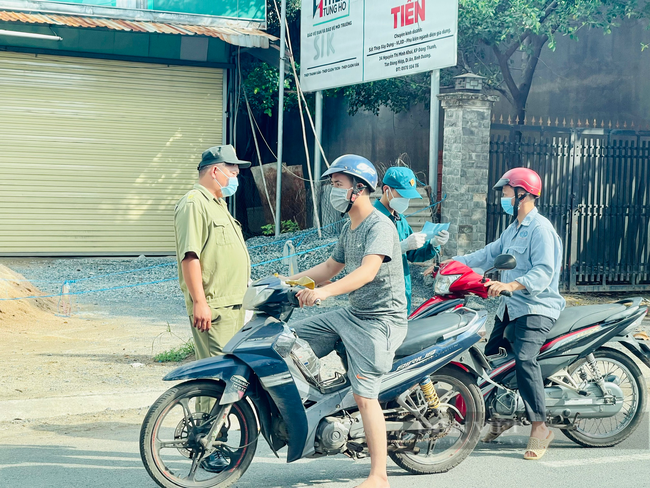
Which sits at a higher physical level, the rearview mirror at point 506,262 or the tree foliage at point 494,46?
the tree foliage at point 494,46

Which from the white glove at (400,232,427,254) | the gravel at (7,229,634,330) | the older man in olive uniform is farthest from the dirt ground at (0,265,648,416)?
the white glove at (400,232,427,254)

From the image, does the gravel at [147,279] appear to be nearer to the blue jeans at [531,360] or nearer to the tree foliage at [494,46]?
the tree foliage at [494,46]

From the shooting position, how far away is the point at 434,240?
4770 millimetres

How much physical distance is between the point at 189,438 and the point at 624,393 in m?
2.78

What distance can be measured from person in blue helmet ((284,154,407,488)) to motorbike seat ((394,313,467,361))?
0.13m

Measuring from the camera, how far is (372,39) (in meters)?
13.3

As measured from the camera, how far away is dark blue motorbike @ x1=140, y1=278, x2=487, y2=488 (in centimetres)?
387

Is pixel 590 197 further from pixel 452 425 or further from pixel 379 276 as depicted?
pixel 379 276

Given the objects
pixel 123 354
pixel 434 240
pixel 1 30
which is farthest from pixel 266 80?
pixel 434 240

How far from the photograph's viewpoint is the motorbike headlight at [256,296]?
152 inches

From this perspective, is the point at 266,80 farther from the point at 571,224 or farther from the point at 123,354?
the point at 123,354

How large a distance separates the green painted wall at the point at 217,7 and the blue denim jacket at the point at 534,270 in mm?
12160

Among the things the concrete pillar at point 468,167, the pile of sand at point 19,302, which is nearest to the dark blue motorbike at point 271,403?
the pile of sand at point 19,302

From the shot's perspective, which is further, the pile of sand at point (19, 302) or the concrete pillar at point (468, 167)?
the concrete pillar at point (468, 167)
